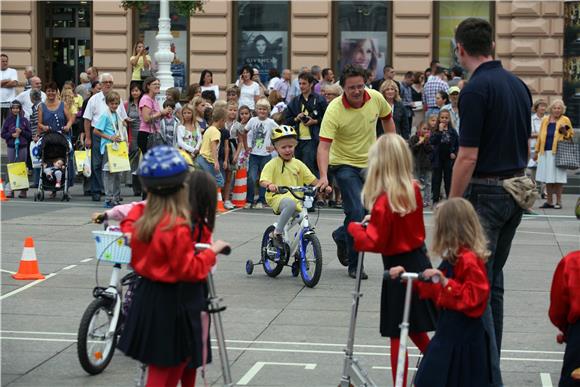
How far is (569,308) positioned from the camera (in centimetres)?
658

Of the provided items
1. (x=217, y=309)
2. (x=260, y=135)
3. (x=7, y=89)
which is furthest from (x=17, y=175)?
(x=217, y=309)

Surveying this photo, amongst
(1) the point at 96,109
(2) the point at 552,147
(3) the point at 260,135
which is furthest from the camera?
(2) the point at 552,147

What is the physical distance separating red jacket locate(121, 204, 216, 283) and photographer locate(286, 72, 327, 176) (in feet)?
44.5

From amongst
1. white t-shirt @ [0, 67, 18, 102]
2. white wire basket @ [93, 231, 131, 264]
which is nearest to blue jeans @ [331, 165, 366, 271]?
white wire basket @ [93, 231, 131, 264]

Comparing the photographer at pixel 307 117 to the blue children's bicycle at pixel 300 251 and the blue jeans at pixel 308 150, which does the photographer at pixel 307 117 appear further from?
the blue children's bicycle at pixel 300 251

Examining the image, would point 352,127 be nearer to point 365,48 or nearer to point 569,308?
point 569,308

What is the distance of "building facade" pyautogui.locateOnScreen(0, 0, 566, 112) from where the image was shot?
89.0 feet

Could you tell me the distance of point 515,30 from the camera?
26.9 m

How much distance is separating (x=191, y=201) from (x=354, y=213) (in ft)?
17.5

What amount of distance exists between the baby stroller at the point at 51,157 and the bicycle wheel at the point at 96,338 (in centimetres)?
1155

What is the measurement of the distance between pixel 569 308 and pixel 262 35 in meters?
23.0

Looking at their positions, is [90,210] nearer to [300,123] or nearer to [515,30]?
[300,123]

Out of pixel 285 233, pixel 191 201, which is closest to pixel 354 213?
pixel 285 233

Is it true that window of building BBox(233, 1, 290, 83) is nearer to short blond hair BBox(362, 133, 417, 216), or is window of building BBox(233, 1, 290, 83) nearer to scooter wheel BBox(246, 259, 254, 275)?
scooter wheel BBox(246, 259, 254, 275)
